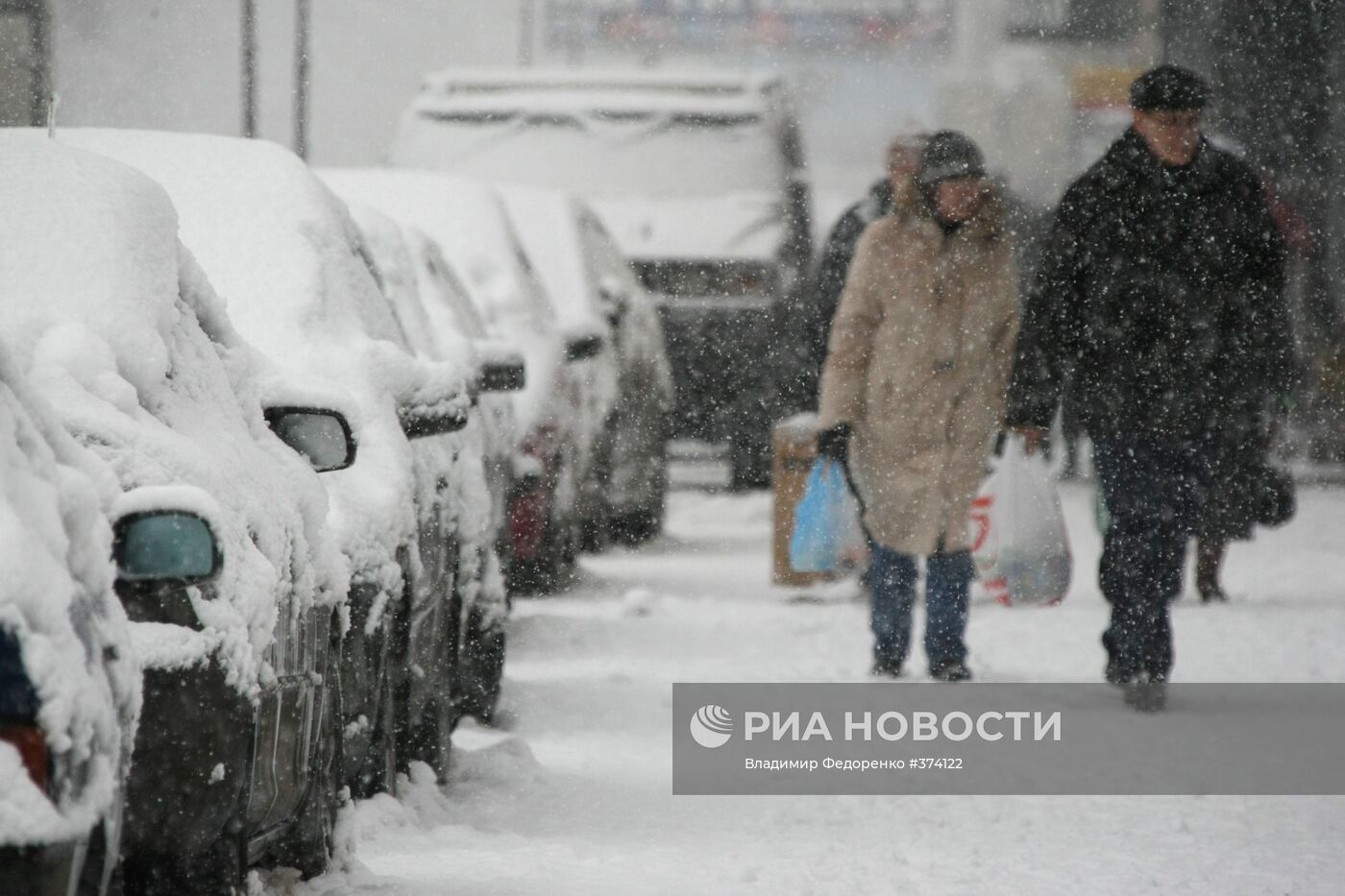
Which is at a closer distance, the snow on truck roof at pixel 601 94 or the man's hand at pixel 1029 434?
the man's hand at pixel 1029 434

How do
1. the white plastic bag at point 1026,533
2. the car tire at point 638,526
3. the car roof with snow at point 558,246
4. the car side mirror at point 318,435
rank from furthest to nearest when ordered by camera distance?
1. the car tire at point 638,526
2. the car roof with snow at point 558,246
3. the white plastic bag at point 1026,533
4. the car side mirror at point 318,435

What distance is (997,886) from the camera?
5.14 metres

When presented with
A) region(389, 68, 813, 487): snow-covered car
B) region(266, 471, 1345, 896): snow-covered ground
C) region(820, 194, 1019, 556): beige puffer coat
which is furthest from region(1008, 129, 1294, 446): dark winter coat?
region(389, 68, 813, 487): snow-covered car

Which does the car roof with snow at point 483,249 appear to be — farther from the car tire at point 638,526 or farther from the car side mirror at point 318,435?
the car side mirror at point 318,435

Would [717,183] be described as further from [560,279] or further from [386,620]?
[386,620]

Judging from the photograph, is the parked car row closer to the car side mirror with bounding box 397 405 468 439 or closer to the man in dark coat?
the car side mirror with bounding box 397 405 468 439

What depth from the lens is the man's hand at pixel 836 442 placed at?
8281 millimetres

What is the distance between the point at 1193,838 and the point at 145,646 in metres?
3.23

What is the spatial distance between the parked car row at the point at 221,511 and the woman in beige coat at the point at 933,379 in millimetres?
1236

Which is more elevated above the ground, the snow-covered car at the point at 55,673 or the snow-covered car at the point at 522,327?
the snow-covered car at the point at 55,673

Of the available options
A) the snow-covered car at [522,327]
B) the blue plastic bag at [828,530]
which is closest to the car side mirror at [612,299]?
the snow-covered car at [522,327]

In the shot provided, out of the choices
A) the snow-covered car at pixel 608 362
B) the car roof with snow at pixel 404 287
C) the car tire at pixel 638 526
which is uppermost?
the car roof with snow at pixel 404 287

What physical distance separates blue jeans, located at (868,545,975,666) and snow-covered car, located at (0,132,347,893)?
373cm

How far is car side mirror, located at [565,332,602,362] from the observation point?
984 centimetres
